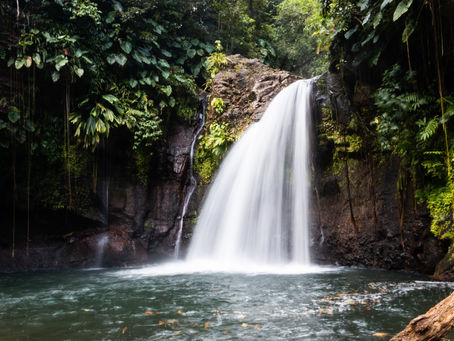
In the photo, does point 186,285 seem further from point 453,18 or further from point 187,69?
point 187,69

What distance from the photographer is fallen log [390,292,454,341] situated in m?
2.60

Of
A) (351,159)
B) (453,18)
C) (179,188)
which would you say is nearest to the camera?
(453,18)

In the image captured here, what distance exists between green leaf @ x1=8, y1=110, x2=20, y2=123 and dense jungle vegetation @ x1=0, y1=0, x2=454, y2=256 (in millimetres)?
22

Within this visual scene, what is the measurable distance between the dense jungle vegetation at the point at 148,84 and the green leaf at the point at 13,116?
22mm

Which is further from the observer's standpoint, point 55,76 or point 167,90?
point 167,90

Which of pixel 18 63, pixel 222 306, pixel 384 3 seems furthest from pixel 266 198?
pixel 18 63

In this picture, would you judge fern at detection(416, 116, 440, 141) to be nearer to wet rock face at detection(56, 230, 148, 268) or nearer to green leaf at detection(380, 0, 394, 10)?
green leaf at detection(380, 0, 394, 10)

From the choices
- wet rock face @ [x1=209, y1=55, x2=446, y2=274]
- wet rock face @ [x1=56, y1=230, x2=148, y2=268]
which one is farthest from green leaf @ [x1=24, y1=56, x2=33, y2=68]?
wet rock face @ [x1=209, y1=55, x2=446, y2=274]

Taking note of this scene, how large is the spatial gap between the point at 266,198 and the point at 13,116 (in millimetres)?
6568

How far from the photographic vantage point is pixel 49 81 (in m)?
9.71

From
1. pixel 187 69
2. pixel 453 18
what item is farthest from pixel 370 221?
pixel 187 69

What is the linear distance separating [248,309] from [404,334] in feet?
6.77

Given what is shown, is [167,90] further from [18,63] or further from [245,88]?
[18,63]

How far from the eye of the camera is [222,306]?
4609mm
